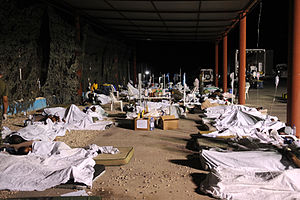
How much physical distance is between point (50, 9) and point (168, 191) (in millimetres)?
8705

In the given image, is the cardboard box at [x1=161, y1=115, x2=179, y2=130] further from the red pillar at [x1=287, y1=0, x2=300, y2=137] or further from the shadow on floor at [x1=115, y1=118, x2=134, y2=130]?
the red pillar at [x1=287, y1=0, x2=300, y2=137]

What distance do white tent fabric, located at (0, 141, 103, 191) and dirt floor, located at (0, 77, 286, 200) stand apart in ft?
0.42

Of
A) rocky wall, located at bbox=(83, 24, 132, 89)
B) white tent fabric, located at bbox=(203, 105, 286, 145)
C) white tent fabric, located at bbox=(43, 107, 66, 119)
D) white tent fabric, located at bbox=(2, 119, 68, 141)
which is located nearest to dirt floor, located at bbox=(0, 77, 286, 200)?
white tent fabric, located at bbox=(2, 119, 68, 141)

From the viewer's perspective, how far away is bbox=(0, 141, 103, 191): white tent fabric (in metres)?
3.60

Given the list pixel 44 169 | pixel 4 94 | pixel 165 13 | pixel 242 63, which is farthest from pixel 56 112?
pixel 242 63

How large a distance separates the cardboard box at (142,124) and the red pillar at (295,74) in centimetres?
331

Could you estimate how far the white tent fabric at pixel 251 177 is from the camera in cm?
315

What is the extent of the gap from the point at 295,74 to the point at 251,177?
118 inches

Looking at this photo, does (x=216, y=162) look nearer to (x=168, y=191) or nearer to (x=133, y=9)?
(x=168, y=191)

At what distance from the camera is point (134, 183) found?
3781mm

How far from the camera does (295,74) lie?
5441 mm

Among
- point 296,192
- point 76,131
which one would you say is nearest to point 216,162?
point 296,192

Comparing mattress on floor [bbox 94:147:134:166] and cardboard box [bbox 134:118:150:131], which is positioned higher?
cardboard box [bbox 134:118:150:131]

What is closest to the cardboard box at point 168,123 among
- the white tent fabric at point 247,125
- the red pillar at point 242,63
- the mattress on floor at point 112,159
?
the white tent fabric at point 247,125
